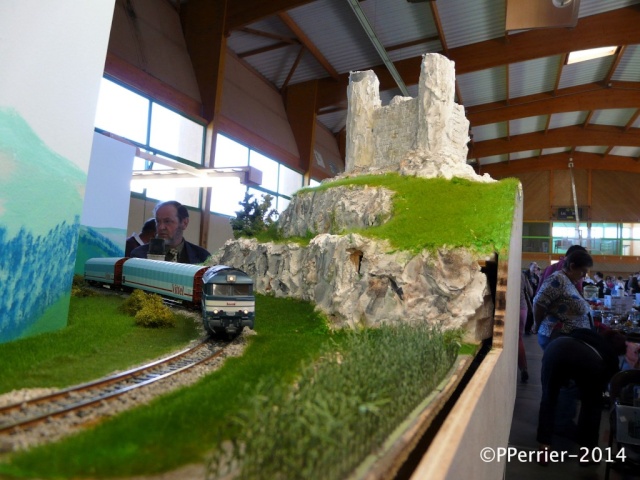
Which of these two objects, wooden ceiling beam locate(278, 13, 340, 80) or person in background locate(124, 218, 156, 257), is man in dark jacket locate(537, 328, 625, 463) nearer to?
person in background locate(124, 218, 156, 257)

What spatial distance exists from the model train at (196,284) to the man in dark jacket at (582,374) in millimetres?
6331

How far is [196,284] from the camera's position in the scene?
11523mm

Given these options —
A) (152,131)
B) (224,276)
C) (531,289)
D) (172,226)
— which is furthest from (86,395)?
(152,131)

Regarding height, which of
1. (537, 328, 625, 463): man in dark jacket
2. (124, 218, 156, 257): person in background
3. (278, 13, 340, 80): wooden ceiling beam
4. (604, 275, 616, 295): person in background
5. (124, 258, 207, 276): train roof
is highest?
(278, 13, 340, 80): wooden ceiling beam

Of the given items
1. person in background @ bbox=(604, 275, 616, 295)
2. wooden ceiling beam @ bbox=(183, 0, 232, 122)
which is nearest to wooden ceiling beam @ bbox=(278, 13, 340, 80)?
wooden ceiling beam @ bbox=(183, 0, 232, 122)

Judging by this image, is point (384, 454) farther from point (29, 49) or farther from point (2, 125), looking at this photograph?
point (29, 49)

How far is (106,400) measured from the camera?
566 centimetres

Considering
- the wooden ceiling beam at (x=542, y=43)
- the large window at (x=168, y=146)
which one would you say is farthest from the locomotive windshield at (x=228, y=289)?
the wooden ceiling beam at (x=542, y=43)

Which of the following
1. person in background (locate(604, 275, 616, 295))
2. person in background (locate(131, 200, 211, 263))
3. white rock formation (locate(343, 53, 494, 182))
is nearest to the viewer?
white rock formation (locate(343, 53, 494, 182))

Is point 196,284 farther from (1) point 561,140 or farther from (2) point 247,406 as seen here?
(1) point 561,140

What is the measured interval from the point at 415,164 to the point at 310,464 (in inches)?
553

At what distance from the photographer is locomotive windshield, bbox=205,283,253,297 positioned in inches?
372

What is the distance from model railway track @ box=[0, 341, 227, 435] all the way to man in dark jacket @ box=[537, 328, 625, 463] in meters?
6.96

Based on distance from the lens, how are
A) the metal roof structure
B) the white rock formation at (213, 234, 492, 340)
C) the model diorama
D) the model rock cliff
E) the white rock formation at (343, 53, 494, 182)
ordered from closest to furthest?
the model diorama, the white rock formation at (213, 234, 492, 340), the model rock cliff, the white rock formation at (343, 53, 494, 182), the metal roof structure
